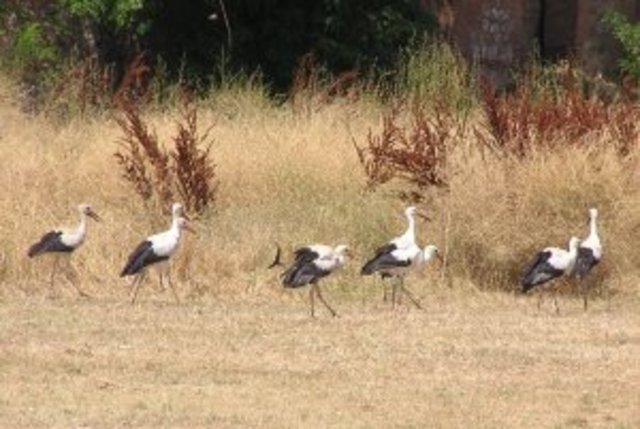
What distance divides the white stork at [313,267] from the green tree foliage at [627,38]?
1696 centimetres

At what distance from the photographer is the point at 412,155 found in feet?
61.7

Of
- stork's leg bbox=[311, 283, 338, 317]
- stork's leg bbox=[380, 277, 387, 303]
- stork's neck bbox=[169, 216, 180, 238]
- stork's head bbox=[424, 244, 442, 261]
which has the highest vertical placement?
stork's neck bbox=[169, 216, 180, 238]

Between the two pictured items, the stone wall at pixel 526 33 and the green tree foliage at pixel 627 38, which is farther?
the stone wall at pixel 526 33

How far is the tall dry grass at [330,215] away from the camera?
1809 centimetres

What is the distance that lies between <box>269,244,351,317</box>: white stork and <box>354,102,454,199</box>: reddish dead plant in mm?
2365

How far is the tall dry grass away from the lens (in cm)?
1809

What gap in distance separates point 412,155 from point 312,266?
2906 millimetres

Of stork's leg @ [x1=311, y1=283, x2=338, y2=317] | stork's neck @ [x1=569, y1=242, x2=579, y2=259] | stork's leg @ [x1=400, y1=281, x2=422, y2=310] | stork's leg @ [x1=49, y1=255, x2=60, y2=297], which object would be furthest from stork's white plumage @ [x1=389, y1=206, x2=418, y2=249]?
stork's leg @ [x1=49, y1=255, x2=60, y2=297]

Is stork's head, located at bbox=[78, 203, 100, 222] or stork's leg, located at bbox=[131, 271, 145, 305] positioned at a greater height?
stork's head, located at bbox=[78, 203, 100, 222]

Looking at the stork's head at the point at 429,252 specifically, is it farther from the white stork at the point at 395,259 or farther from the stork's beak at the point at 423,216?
the stork's beak at the point at 423,216

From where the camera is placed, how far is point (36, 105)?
24422mm

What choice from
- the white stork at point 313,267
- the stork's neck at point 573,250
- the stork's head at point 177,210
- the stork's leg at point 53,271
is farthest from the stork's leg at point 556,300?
the stork's leg at point 53,271

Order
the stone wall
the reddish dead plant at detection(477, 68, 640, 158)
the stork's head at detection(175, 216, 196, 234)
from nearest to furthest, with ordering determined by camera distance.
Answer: the stork's head at detection(175, 216, 196, 234) < the reddish dead plant at detection(477, 68, 640, 158) < the stone wall

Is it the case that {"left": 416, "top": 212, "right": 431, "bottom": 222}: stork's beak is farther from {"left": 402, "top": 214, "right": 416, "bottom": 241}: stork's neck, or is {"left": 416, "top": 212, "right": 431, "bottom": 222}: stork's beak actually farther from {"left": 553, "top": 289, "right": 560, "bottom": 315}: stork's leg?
{"left": 553, "top": 289, "right": 560, "bottom": 315}: stork's leg
